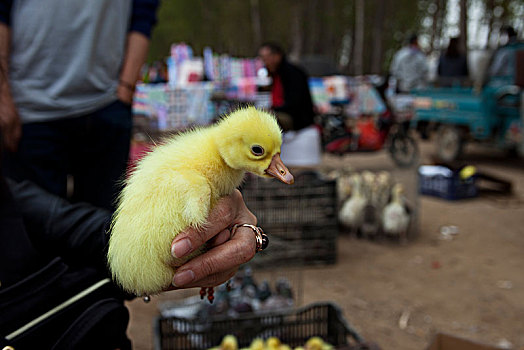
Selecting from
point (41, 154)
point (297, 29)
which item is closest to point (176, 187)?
point (41, 154)

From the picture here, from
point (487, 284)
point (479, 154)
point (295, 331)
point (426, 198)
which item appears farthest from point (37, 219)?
point (479, 154)

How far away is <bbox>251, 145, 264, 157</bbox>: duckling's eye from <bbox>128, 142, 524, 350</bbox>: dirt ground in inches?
102

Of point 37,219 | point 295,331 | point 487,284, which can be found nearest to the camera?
point 37,219

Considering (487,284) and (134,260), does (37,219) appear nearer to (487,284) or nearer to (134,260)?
(134,260)

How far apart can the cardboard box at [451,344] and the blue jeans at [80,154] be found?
5.33 ft

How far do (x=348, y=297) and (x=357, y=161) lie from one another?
624 cm

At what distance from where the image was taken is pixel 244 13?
27344 millimetres

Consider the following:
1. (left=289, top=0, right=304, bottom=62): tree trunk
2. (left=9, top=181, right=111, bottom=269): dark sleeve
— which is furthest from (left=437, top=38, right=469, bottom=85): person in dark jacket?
(left=289, top=0, right=304, bottom=62): tree trunk

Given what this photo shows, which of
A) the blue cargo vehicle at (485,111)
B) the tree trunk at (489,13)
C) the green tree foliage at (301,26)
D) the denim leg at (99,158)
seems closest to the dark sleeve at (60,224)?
the denim leg at (99,158)

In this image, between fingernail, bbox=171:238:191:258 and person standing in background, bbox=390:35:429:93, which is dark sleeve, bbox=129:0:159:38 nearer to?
fingernail, bbox=171:238:191:258

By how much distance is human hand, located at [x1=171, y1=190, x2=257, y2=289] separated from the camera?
2.81 ft

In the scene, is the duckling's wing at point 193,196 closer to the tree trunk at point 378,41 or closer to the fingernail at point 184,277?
the fingernail at point 184,277

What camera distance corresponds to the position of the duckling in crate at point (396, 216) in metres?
4.88

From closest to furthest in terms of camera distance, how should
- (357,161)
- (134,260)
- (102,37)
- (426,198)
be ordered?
(134,260) < (102,37) < (426,198) < (357,161)
